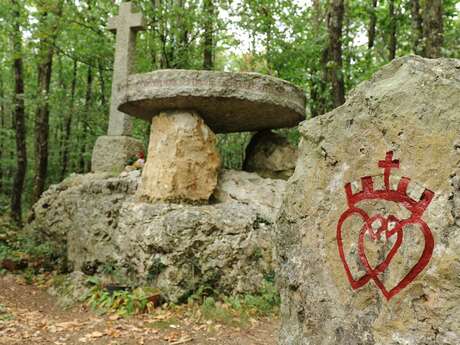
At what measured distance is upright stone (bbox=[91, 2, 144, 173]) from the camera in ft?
23.1

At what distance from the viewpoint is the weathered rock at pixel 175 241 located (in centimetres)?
514

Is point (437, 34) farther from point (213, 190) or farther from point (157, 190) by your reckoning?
point (157, 190)

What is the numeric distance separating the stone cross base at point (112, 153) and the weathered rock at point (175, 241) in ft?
2.64

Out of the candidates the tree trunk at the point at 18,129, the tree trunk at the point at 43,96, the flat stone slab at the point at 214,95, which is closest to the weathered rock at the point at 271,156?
the flat stone slab at the point at 214,95

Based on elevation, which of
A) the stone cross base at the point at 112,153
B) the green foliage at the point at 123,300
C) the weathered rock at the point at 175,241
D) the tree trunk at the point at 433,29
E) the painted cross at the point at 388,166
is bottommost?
the green foliage at the point at 123,300

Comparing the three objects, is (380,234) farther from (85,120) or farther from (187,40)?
(85,120)

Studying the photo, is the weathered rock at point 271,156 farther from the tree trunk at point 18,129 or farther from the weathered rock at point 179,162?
the tree trunk at point 18,129

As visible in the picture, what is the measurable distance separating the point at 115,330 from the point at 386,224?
10.1 feet

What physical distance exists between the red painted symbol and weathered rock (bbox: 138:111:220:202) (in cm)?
332

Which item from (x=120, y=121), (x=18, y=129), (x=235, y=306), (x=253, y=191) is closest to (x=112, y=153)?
(x=120, y=121)

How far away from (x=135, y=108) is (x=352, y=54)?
4.05m

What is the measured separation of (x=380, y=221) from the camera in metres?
2.39

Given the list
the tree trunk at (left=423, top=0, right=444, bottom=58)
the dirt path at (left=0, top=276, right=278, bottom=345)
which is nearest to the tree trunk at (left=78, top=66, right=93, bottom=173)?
the dirt path at (left=0, top=276, right=278, bottom=345)

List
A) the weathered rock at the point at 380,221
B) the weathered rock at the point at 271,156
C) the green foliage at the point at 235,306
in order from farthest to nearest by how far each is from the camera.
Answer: the weathered rock at the point at 271,156 < the green foliage at the point at 235,306 < the weathered rock at the point at 380,221
